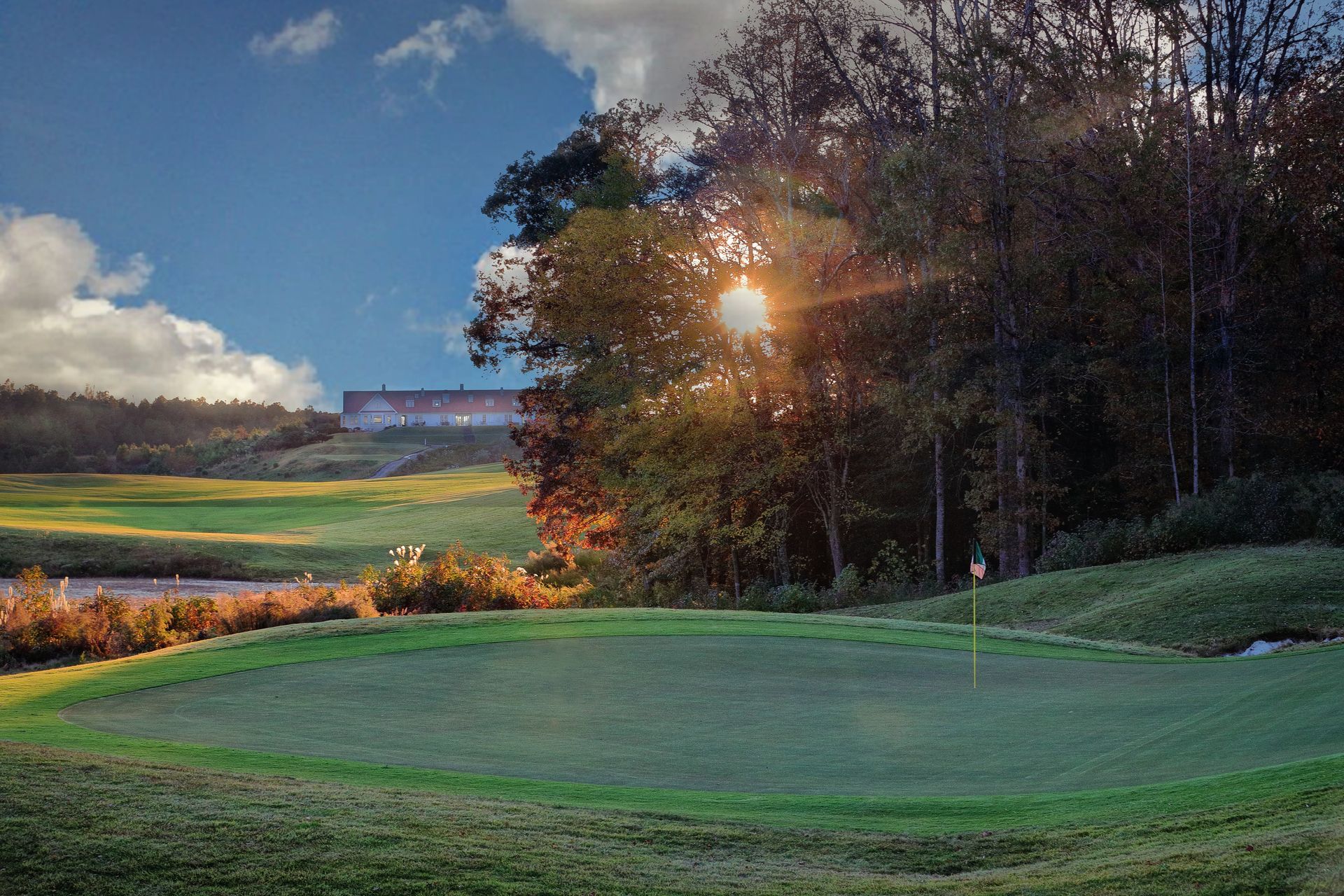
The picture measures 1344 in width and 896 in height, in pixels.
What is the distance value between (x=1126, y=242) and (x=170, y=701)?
2256cm

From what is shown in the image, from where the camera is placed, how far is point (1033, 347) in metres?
25.1

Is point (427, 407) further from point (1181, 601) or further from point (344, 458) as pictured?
point (1181, 601)

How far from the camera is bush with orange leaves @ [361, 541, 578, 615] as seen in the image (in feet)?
62.7

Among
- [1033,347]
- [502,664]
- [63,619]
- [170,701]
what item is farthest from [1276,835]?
[1033,347]

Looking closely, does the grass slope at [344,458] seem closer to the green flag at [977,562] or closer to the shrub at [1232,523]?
the shrub at [1232,523]

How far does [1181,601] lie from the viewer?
54.6 ft

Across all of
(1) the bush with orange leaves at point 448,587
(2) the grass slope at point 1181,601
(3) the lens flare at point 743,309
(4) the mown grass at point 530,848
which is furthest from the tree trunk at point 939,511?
(4) the mown grass at point 530,848

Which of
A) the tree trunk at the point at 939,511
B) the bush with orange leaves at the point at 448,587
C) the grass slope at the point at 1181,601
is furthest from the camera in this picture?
the tree trunk at the point at 939,511

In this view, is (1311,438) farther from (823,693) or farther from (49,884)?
(49,884)

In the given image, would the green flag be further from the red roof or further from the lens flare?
the red roof

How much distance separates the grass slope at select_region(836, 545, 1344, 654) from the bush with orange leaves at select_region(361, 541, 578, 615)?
6.75 meters

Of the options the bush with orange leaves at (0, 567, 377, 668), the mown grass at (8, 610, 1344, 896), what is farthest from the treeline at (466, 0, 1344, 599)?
the mown grass at (8, 610, 1344, 896)

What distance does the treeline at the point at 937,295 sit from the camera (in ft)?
80.8

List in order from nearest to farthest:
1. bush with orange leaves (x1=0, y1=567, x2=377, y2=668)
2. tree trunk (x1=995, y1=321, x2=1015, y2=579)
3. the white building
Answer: bush with orange leaves (x1=0, y1=567, x2=377, y2=668) < tree trunk (x1=995, y1=321, x2=1015, y2=579) < the white building
